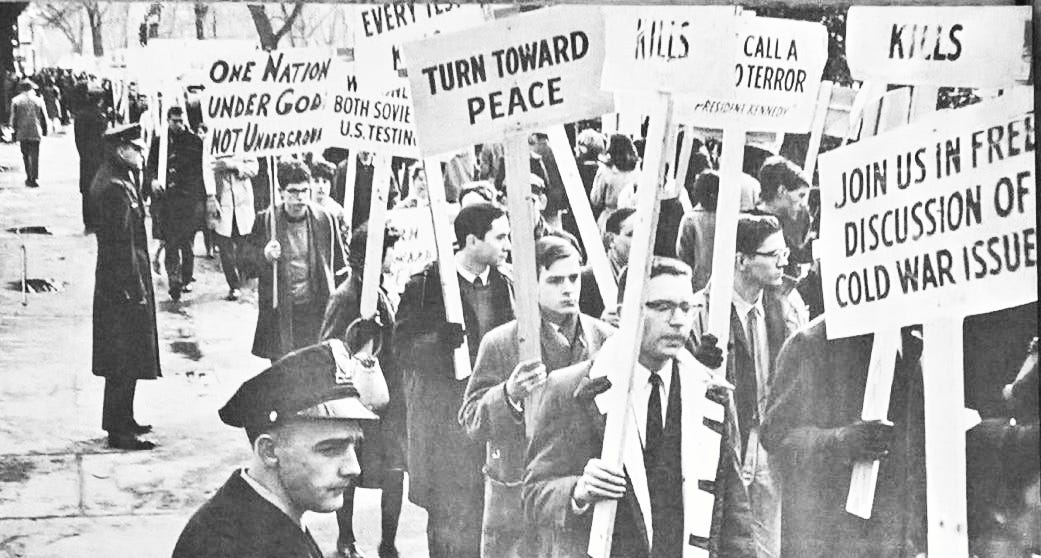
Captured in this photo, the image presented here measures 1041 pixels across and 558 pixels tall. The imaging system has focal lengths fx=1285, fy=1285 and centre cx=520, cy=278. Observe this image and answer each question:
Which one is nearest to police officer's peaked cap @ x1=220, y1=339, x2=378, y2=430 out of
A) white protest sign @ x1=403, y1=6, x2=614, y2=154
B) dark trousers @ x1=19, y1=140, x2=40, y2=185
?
white protest sign @ x1=403, y1=6, x2=614, y2=154

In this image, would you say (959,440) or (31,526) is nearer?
(31,526)

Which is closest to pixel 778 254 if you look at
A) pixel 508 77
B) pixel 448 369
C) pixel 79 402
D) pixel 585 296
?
pixel 585 296

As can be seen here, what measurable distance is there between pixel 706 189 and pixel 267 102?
1693 millimetres

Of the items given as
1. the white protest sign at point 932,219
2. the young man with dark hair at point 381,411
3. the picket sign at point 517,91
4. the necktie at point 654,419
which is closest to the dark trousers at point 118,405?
the young man with dark hair at point 381,411

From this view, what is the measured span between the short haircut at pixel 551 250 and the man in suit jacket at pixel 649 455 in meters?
0.33

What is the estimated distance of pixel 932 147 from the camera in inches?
197

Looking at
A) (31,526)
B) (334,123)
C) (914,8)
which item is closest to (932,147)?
(914,8)

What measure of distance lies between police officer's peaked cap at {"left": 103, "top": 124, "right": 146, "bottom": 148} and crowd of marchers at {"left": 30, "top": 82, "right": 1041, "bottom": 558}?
0.01 metres

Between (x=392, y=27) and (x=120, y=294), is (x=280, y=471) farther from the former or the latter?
(x=392, y=27)

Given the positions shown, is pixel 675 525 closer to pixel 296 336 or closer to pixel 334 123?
pixel 296 336

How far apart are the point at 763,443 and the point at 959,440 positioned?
77cm

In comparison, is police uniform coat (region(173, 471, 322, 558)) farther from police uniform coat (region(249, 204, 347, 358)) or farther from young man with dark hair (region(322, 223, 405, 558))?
police uniform coat (region(249, 204, 347, 358))

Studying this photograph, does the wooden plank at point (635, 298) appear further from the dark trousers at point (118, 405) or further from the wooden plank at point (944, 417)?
the dark trousers at point (118, 405)

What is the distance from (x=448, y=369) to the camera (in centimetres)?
484
